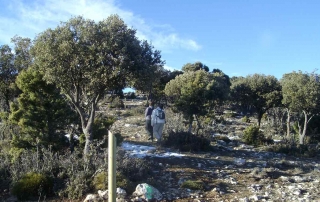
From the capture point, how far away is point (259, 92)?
110ft

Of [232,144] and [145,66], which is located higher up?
[145,66]

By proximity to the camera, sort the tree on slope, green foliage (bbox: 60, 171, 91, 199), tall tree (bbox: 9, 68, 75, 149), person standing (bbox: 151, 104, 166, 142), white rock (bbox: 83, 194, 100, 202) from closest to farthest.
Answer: white rock (bbox: 83, 194, 100, 202) < green foliage (bbox: 60, 171, 91, 199) < tall tree (bbox: 9, 68, 75, 149) < person standing (bbox: 151, 104, 166, 142) < the tree on slope

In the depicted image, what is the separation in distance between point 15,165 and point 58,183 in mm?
1815

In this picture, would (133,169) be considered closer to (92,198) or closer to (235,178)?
(92,198)

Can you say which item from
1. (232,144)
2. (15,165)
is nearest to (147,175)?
(15,165)

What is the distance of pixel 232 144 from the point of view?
19328 mm

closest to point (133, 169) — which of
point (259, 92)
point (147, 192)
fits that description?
point (147, 192)

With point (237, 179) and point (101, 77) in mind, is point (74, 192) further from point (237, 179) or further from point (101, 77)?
point (237, 179)

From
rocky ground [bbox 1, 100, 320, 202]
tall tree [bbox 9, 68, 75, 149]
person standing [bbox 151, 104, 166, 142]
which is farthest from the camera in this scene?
person standing [bbox 151, 104, 166, 142]

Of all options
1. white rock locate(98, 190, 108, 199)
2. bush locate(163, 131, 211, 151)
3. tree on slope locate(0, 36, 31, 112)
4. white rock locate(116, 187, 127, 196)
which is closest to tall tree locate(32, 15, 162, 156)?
white rock locate(98, 190, 108, 199)

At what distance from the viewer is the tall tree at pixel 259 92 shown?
1257 inches

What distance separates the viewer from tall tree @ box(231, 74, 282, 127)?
31922mm

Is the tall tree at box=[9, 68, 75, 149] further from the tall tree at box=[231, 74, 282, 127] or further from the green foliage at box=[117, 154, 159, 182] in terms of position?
the tall tree at box=[231, 74, 282, 127]

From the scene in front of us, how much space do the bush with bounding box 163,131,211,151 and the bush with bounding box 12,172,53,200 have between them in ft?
24.2
